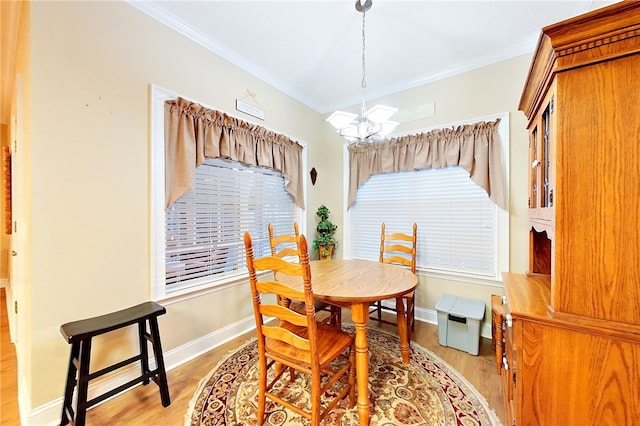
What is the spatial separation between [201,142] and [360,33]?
1.69 m

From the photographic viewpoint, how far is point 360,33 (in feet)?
7.32

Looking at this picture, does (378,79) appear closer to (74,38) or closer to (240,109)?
(240,109)

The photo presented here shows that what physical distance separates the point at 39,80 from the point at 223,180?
4.35 ft

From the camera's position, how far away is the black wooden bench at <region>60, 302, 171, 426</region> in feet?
4.55

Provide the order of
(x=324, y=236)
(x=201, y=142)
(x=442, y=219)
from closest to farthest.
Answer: (x=201, y=142), (x=442, y=219), (x=324, y=236)

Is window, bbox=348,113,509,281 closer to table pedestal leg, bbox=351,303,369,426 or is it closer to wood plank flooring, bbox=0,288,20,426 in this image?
table pedestal leg, bbox=351,303,369,426

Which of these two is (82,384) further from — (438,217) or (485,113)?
(485,113)

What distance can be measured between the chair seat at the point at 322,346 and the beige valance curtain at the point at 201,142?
1.41 meters

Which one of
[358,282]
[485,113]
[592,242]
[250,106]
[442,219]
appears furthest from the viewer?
[442,219]

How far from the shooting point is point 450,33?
223 cm

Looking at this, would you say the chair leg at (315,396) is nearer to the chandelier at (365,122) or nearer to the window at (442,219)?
the chandelier at (365,122)

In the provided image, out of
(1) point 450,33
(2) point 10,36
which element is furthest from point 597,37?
(2) point 10,36

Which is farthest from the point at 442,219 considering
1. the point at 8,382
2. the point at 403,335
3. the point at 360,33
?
the point at 8,382

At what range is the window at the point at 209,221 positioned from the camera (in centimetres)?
201
